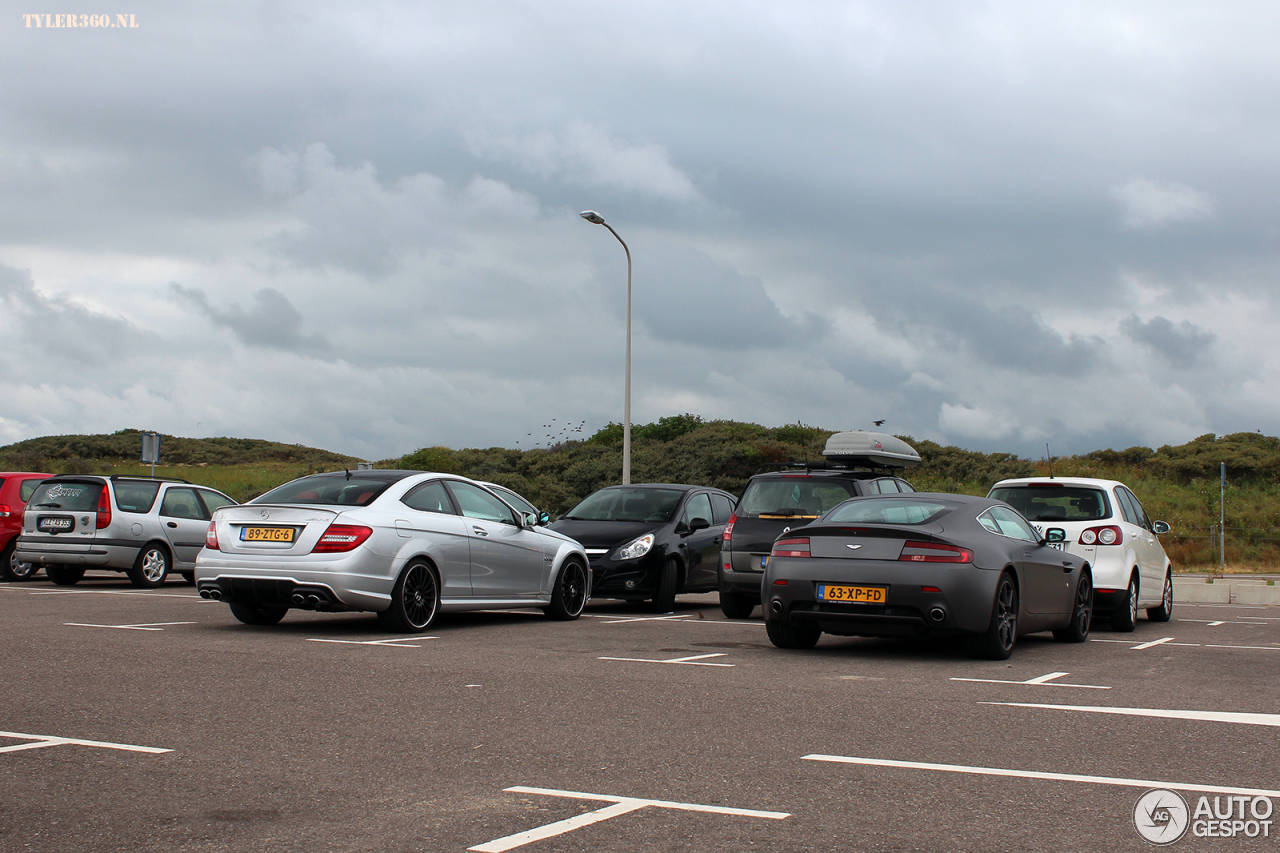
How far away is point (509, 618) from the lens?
13328 millimetres

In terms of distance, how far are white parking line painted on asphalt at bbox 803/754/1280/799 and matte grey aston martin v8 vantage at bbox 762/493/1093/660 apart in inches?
155

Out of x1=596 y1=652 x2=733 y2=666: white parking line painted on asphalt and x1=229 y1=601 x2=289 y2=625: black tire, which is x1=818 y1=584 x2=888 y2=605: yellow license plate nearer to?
x1=596 y1=652 x2=733 y2=666: white parking line painted on asphalt

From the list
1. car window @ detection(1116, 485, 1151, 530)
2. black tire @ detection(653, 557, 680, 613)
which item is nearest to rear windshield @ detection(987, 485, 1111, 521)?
car window @ detection(1116, 485, 1151, 530)

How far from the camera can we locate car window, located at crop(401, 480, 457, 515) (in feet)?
37.3

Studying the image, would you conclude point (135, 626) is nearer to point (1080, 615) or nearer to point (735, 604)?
point (735, 604)

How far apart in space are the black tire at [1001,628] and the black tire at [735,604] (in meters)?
4.16

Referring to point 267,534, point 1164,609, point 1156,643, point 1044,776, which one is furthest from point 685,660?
point 1164,609

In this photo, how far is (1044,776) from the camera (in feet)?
17.0

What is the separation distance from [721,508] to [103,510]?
8.93 metres

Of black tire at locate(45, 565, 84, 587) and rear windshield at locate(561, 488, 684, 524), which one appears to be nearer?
rear windshield at locate(561, 488, 684, 524)

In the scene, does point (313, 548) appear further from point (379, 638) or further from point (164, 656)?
point (164, 656)

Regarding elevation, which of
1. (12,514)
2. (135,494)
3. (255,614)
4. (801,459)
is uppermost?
(801,459)

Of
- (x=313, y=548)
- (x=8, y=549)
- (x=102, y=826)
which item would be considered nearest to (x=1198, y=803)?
(x=102, y=826)

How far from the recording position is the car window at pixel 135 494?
1792 centimetres
